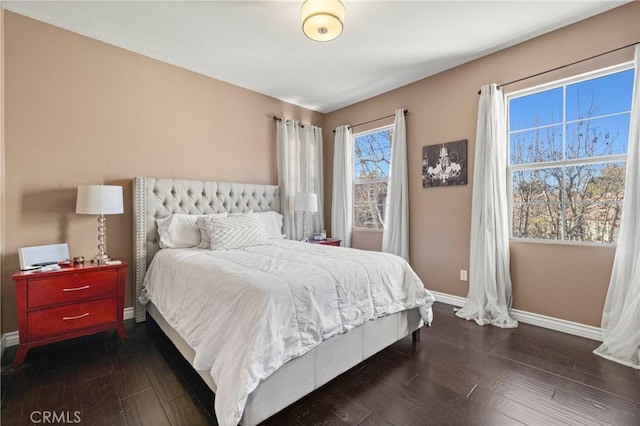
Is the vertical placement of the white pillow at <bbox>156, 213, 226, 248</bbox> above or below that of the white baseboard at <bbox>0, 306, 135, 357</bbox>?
above

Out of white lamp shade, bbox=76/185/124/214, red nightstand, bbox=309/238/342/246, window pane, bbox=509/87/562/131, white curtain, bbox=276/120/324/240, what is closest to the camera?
white lamp shade, bbox=76/185/124/214

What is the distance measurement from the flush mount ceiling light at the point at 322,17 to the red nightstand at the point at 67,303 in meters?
2.54

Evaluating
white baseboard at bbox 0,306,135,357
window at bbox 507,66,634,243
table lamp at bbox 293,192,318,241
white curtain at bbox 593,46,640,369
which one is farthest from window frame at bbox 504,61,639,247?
white baseboard at bbox 0,306,135,357

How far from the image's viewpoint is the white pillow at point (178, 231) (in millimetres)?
2895

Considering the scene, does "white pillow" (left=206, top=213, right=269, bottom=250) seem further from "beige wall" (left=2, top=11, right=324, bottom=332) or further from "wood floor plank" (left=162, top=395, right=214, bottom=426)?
"wood floor plank" (left=162, top=395, right=214, bottom=426)

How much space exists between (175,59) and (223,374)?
3.30 m

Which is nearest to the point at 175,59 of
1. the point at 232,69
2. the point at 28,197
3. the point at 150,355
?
the point at 232,69

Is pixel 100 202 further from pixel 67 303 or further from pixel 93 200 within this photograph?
pixel 67 303

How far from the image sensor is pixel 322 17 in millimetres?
2066

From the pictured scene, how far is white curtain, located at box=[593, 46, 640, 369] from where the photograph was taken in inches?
83.5

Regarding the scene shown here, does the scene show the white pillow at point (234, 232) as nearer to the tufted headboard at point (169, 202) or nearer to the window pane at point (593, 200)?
the tufted headboard at point (169, 202)

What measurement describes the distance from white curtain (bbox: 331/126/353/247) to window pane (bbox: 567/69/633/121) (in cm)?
266

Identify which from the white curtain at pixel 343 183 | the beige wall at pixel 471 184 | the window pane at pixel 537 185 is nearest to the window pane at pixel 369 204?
the white curtain at pixel 343 183

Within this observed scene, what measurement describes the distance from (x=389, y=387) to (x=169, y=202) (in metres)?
Result: 2.76
